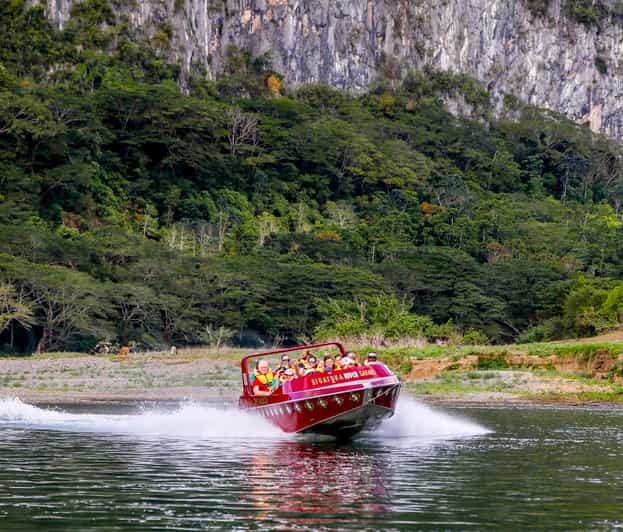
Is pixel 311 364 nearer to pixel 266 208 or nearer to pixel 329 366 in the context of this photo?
pixel 329 366

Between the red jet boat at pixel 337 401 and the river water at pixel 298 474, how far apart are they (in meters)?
0.44

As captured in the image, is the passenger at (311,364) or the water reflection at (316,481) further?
the passenger at (311,364)

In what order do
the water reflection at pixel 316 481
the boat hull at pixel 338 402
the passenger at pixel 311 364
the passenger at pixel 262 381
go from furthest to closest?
the passenger at pixel 262 381, the passenger at pixel 311 364, the boat hull at pixel 338 402, the water reflection at pixel 316 481

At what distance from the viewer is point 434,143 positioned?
164500mm

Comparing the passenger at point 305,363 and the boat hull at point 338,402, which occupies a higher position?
the passenger at point 305,363

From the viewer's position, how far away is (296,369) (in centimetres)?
2698

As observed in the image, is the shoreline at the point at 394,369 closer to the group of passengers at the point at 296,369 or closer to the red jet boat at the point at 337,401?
the group of passengers at the point at 296,369

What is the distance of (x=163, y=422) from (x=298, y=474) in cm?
1000

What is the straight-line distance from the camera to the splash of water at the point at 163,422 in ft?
90.6

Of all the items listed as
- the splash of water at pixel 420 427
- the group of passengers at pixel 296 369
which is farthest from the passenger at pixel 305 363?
the splash of water at pixel 420 427

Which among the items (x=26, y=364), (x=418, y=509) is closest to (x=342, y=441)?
(x=418, y=509)

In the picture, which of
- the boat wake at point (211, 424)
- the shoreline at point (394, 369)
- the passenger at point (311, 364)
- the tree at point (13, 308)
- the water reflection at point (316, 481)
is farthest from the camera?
the tree at point (13, 308)

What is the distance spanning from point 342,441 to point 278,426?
1493 mm

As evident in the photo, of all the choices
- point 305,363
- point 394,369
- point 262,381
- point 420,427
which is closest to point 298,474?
point 305,363
